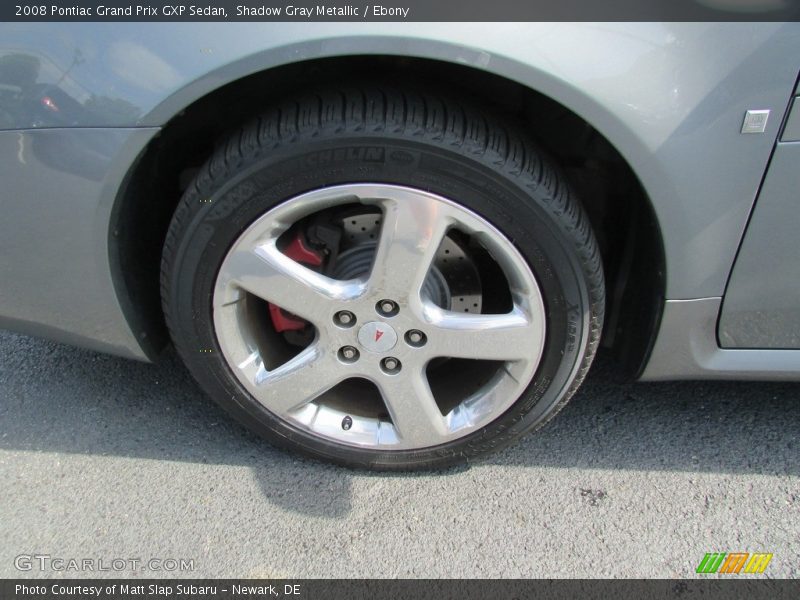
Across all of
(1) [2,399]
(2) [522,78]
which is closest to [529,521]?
(2) [522,78]

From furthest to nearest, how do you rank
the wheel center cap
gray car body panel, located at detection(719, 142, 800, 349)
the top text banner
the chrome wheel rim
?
the wheel center cap → the chrome wheel rim → gray car body panel, located at detection(719, 142, 800, 349) → the top text banner

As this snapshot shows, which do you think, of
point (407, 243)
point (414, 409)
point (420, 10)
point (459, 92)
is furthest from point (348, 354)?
point (420, 10)

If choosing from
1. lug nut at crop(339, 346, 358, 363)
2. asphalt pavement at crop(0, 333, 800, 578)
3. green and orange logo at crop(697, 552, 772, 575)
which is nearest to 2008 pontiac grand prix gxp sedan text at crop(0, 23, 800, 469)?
lug nut at crop(339, 346, 358, 363)

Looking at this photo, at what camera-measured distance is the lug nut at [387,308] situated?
5.35 feet

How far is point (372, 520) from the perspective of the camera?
1.78 meters

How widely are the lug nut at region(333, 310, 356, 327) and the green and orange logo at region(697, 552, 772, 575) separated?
984mm

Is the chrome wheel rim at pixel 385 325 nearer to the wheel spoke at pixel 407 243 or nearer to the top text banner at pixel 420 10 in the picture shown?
the wheel spoke at pixel 407 243

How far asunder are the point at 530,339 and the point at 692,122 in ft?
1.89

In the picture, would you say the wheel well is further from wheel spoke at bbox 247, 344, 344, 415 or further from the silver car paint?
wheel spoke at bbox 247, 344, 344, 415

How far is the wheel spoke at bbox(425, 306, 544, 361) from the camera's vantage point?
1.64m

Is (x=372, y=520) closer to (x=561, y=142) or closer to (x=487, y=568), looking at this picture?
(x=487, y=568)

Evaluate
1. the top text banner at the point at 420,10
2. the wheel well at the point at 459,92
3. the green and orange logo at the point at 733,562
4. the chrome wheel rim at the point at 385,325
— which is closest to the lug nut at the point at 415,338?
the chrome wheel rim at the point at 385,325

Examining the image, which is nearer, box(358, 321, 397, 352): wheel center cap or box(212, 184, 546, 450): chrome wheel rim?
box(212, 184, 546, 450): chrome wheel rim

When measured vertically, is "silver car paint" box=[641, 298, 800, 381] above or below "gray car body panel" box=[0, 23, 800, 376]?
below
